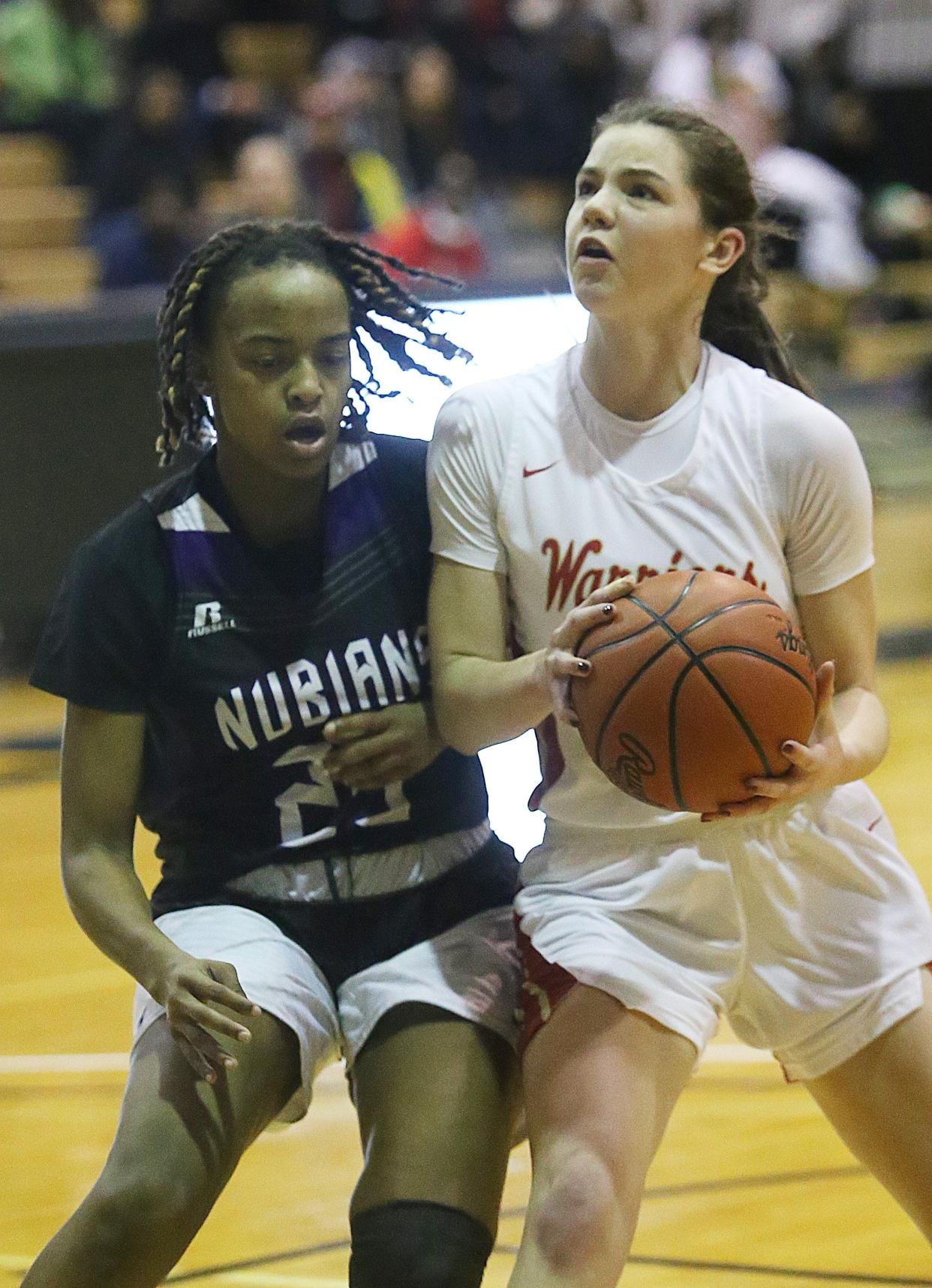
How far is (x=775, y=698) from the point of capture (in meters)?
2.16

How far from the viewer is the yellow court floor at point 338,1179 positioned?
2883 millimetres

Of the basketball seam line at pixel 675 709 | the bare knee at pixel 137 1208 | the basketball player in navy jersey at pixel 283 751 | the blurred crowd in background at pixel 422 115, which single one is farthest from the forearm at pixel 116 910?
the blurred crowd in background at pixel 422 115

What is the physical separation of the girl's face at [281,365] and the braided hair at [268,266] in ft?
0.13

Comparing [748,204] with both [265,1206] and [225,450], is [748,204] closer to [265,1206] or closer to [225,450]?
[225,450]

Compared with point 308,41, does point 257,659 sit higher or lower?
lower

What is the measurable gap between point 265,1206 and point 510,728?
1.22 meters

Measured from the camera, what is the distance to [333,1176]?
10.6 feet

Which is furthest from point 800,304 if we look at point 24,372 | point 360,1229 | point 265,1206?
point 360,1229

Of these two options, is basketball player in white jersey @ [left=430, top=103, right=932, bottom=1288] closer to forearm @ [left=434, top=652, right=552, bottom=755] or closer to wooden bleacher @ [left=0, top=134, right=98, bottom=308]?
forearm @ [left=434, top=652, right=552, bottom=755]

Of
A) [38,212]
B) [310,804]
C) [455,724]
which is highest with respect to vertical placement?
[38,212]

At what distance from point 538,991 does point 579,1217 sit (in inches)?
12.8

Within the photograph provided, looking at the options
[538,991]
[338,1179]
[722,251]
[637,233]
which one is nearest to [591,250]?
[637,233]

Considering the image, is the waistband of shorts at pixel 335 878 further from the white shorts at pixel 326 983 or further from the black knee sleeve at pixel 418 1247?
the black knee sleeve at pixel 418 1247

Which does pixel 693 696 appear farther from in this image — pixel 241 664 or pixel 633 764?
pixel 241 664
